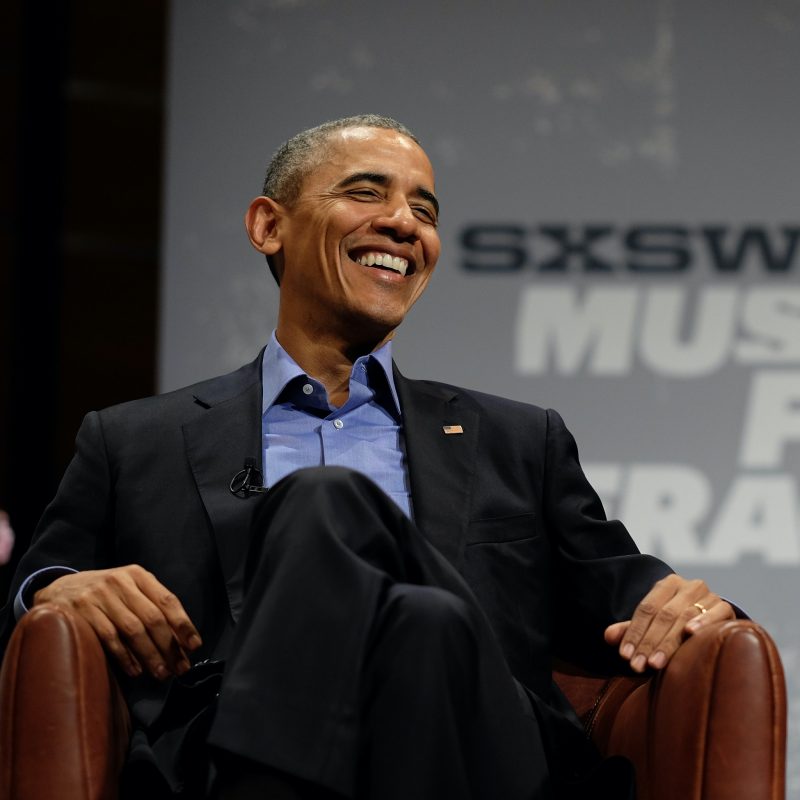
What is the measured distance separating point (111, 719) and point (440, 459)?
2.29ft

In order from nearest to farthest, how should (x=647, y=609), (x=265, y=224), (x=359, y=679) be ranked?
(x=359, y=679) → (x=647, y=609) → (x=265, y=224)

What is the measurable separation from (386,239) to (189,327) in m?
1.70

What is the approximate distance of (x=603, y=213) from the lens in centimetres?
376

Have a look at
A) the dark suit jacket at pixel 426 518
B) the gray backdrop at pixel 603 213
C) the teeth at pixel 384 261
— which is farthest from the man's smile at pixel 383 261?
the gray backdrop at pixel 603 213

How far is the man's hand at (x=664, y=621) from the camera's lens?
1747mm

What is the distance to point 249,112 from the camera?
151 inches

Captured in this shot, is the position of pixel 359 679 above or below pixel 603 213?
below

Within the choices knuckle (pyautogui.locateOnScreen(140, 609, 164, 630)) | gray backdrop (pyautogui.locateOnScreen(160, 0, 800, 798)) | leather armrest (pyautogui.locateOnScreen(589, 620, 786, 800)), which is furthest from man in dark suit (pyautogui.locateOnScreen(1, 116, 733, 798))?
gray backdrop (pyautogui.locateOnScreen(160, 0, 800, 798))

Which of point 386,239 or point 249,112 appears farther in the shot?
point 249,112

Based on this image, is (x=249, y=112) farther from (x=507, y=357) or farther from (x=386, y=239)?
(x=386, y=239)

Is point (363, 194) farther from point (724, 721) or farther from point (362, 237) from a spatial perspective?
point (724, 721)

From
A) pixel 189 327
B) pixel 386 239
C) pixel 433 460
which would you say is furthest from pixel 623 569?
pixel 189 327

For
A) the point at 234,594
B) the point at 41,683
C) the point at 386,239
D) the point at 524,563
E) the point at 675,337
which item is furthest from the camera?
the point at 675,337

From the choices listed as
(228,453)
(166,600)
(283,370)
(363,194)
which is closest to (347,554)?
(166,600)
